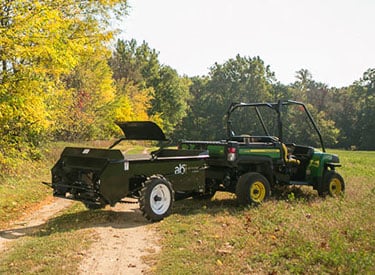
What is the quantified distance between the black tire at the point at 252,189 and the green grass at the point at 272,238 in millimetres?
254

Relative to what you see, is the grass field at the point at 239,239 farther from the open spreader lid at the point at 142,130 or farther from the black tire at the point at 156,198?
the open spreader lid at the point at 142,130

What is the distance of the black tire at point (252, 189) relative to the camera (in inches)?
357

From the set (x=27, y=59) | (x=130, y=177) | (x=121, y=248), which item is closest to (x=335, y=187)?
(x=130, y=177)

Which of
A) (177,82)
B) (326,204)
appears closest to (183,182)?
(326,204)

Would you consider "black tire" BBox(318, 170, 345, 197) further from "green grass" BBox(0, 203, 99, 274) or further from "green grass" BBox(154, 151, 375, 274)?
"green grass" BBox(0, 203, 99, 274)

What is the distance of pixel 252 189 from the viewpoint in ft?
30.3

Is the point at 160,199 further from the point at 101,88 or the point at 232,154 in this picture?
the point at 101,88

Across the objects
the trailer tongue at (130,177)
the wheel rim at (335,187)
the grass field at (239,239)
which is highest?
the trailer tongue at (130,177)

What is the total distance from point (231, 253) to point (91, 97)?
24.5m

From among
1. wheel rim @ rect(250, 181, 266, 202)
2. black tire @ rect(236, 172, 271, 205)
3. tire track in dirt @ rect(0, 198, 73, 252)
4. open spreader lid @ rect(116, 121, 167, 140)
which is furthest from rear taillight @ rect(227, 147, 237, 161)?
tire track in dirt @ rect(0, 198, 73, 252)

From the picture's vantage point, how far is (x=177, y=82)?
219 feet

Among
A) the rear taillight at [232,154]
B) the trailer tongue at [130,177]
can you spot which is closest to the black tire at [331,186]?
the rear taillight at [232,154]

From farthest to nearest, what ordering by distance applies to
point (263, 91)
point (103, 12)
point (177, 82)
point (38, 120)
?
point (263, 91)
point (177, 82)
point (103, 12)
point (38, 120)

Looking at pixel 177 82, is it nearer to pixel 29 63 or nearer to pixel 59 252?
pixel 29 63
